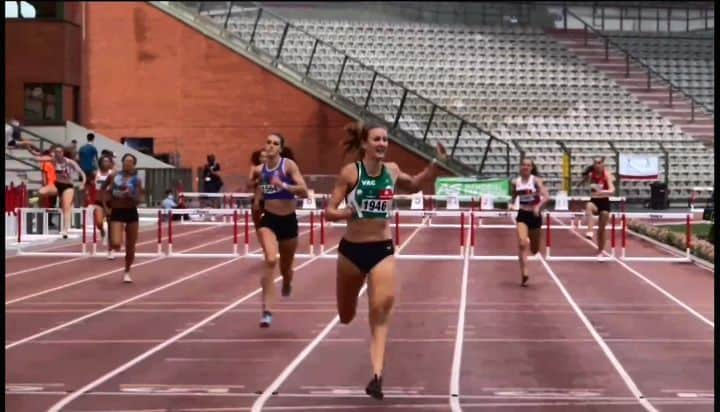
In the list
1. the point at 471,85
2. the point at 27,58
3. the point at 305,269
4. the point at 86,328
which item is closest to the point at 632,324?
the point at 86,328

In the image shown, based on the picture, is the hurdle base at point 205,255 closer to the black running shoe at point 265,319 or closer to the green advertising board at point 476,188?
the black running shoe at point 265,319

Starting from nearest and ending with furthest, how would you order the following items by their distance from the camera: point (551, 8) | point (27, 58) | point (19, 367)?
point (19, 367) → point (27, 58) → point (551, 8)

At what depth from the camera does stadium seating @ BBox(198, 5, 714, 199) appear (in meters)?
42.5

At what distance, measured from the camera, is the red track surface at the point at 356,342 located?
28.3 ft

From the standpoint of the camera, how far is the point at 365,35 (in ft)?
164

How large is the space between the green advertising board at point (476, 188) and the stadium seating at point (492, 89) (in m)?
5.05

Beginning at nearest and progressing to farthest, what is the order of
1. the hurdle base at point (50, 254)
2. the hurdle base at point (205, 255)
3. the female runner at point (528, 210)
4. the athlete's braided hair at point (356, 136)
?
the athlete's braided hair at point (356, 136) < the female runner at point (528, 210) < the hurdle base at point (205, 255) < the hurdle base at point (50, 254)

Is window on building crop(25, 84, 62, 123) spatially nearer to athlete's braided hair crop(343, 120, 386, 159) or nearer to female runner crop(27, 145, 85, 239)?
female runner crop(27, 145, 85, 239)

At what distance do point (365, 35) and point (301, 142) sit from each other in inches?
366

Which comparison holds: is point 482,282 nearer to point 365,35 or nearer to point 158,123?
point 158,123

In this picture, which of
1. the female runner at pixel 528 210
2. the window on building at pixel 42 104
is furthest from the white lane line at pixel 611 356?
the window on building at pixel 42 104

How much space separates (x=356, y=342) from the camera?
11352 millimetres

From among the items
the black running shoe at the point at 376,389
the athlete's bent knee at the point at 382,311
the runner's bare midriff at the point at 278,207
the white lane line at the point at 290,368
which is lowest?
the white lane line at the point at 290,368

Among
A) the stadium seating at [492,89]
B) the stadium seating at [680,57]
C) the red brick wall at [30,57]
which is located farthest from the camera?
the stadium seating at [680,57]
